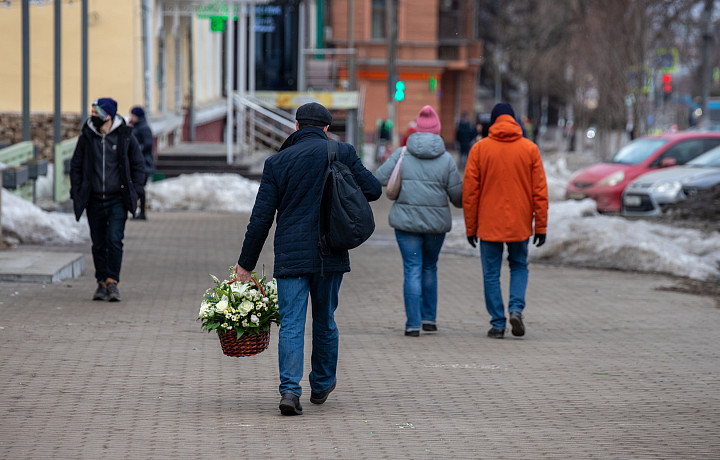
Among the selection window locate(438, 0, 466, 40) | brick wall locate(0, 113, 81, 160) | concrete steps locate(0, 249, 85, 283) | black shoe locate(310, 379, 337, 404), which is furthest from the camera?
window locate(438, 0, 466, 40)

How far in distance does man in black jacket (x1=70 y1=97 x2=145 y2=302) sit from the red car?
13080mm

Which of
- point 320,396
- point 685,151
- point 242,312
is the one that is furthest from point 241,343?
point 685,151

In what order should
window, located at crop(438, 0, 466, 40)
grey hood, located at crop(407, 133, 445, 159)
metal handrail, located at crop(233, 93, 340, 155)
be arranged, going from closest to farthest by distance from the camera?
1. grey hood, located at crop(407, 133, 445, 159)
2. metal handrail, located at crop(233, 93, 340, 155)
3. window, located at crop(438, 0, 466, 40)

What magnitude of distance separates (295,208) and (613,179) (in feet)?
54.0

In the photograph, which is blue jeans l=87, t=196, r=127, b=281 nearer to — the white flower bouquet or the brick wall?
the white flower bouquet

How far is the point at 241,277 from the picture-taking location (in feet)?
20.3

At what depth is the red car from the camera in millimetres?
21642

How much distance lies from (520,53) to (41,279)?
47.9m

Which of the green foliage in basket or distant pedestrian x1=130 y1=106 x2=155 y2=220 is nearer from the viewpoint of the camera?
the green foliage in basket

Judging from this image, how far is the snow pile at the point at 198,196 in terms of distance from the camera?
22.2 m

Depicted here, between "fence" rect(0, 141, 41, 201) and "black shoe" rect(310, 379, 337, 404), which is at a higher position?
"fence" rect(0, 141, 41, 201)

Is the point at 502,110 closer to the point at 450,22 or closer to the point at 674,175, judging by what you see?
the point at 674,175

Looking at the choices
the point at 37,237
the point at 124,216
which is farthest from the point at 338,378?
the point at 37,237

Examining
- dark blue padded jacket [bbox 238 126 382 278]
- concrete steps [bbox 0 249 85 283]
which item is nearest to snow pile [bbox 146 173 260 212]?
concrete steps [bbox 0 249 85 283]
